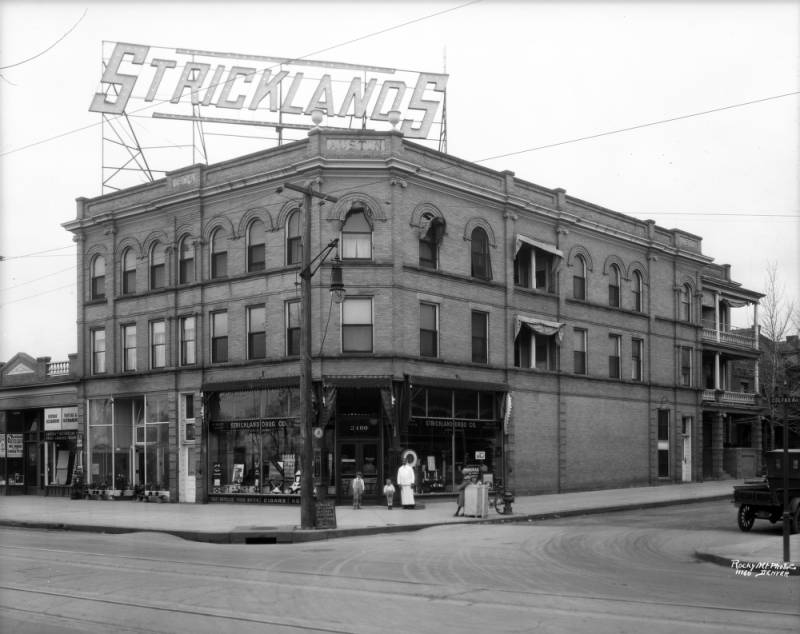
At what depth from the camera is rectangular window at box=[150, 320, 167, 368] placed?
38.6 metres

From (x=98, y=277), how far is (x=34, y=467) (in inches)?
422

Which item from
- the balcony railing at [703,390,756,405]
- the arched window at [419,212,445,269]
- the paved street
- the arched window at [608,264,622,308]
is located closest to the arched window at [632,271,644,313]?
the arched window at [608,264,622,308]

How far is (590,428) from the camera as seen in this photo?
4125cm

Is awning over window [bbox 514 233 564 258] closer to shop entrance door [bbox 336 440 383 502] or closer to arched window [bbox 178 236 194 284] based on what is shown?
shop entrance door [bbox 336 440 383 502]

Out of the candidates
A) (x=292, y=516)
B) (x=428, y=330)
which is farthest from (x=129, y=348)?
(x=292, y=516)

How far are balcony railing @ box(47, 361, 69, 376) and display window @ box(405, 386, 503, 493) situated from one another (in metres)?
20.0

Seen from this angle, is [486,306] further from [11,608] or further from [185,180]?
[11,608]

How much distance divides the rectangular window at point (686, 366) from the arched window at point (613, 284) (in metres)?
6.47

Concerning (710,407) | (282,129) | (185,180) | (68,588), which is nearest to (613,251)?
(710,407)

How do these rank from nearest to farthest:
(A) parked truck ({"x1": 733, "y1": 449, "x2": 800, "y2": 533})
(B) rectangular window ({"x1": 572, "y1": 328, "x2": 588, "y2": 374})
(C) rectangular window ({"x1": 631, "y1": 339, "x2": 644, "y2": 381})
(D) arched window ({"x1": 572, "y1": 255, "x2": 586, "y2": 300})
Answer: (A) parked truck ({"x1": 733, "y1": 449, "x2": 800, "y2": 533}), (B) rectangular window ({"x1": 572, "y1": 328, "x2": 588, "y2": 374}), (D) arched window ({"x1": 572, "y1": 255, "x2": 586, "y2": 300}), (C) rectangular window ({"x1": 631, "y1": 339, "x2": 644, "y2": 381})

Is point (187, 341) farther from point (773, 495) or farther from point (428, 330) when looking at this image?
point (773, 495)

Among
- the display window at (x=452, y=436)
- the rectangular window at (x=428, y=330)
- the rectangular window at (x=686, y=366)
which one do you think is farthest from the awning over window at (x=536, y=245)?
the rectangular window at (x=686, y=366)

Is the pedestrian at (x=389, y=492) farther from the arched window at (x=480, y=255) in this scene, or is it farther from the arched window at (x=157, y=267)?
the arched window at (x=157, y=267)

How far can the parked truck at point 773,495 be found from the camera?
2164 cm
